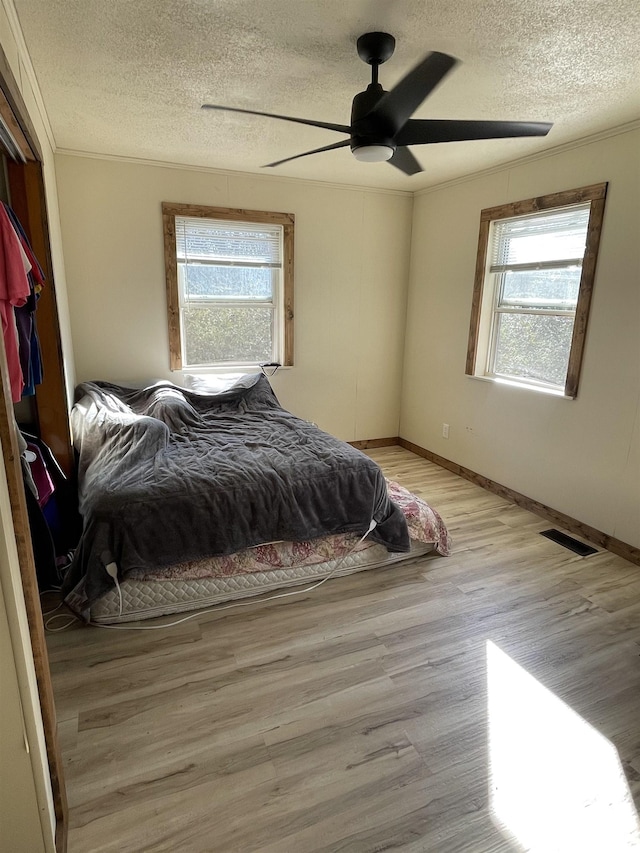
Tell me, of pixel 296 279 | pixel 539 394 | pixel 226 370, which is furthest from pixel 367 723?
pixel 296 279

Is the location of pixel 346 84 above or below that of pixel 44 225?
above

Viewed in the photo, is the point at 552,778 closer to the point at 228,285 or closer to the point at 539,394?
the point at 539,394

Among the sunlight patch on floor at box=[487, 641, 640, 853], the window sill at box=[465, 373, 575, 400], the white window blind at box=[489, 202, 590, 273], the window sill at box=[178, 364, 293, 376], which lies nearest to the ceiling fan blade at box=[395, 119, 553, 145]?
the white window blind at box=[489, 202, 590, 273]

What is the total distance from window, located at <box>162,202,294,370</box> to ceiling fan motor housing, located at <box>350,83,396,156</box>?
7.43ft

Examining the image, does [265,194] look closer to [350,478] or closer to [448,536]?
[350,478]

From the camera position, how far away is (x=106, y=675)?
199 cm

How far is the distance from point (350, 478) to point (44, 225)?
2.12m

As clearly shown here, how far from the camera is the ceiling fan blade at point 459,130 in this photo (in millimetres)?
2066

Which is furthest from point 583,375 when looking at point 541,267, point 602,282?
point 541,267

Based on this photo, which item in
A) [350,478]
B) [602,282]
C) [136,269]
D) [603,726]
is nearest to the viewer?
[603,726]

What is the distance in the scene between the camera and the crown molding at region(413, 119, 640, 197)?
2873 millimetres

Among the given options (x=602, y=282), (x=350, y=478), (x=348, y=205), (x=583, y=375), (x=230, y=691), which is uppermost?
(x=348, y=205)

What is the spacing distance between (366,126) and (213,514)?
1.89 metres

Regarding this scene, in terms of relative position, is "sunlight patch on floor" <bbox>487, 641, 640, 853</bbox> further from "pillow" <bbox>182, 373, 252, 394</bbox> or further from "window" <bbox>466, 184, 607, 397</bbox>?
"pillow" <bbox>182, 373, 252, 394</bbox>
